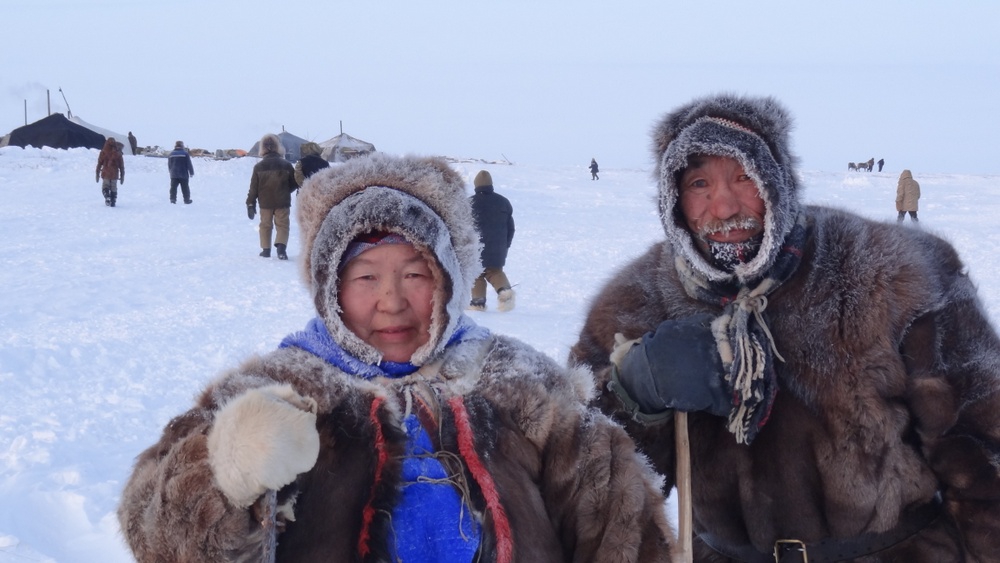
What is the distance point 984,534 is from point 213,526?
5.74 ft

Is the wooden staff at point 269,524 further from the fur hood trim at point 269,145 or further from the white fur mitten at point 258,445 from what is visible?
the fur hood trim at point 269,145

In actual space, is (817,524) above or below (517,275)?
above

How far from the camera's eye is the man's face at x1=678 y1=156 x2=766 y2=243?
89.7 inches

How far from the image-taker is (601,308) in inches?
98.5

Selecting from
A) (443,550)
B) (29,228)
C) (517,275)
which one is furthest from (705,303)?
(29,228)

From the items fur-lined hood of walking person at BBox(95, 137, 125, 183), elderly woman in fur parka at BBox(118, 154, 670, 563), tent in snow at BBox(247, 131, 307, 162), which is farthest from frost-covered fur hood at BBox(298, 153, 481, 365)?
tent in snow at BBox(247, 131, 307, 162)

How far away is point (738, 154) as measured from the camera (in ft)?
7.41

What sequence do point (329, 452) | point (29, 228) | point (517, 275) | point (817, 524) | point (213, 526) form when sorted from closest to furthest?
1. point (213, 526)
2. point (329, 452)
3. point (817, 524)
4. point (517, 275)
5. point (29, 228)

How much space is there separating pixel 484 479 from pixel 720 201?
3.22 feet

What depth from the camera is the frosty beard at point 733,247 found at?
2.26 metres

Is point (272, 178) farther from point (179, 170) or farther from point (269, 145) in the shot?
point (179, 170)

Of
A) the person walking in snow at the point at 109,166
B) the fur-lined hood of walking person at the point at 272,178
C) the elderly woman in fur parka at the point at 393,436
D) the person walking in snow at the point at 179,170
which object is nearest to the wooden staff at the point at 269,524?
the elderly woman in fur parka at the point at 393,436

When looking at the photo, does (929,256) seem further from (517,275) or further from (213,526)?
(517,275)

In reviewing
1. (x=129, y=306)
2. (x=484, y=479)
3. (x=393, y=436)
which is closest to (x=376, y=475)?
(x=393, y=436)
